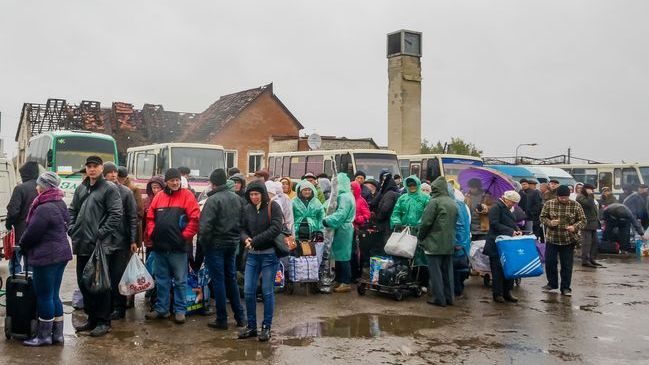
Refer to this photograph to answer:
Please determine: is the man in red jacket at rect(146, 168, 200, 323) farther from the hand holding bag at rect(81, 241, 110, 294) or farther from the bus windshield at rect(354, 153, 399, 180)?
the bus windshield at rect(354, 153, 399, 180)

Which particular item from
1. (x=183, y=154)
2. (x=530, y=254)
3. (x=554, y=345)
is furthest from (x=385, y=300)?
(x=183, y=154)

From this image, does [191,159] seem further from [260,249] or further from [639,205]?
[260,249]

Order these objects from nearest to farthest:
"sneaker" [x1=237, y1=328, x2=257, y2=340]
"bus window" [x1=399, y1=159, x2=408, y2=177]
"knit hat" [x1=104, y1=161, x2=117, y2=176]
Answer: "sneaker" [x1=237, y1=328, x2=257, y2=340]
"knit hat" [x1=104, y1=161, x2=117, y2=176]
"bus window" [x1=399, y1=159, x2=408, y2=177]

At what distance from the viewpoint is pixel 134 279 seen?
7.45m

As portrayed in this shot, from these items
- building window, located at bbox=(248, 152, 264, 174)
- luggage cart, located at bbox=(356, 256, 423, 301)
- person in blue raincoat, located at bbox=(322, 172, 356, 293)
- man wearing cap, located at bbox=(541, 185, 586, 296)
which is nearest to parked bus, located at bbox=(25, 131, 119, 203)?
person in blue raincoat, located at bbox=(322, 172, 356, 293)

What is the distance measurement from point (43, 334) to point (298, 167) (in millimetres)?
15851

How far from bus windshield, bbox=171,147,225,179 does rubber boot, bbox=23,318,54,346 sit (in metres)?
13.6

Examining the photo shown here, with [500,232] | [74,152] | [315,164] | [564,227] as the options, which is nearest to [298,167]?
[315,164]

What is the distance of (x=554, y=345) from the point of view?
7.15 metres

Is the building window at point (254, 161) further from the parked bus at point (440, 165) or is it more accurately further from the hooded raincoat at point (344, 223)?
the hooded raincoat at point (344, 223)

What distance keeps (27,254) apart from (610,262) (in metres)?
12.8

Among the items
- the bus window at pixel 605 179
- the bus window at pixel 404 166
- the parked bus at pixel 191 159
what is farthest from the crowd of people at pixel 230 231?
the bus window at pixel 605 179

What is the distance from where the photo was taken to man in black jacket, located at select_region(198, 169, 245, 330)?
24.0 feet

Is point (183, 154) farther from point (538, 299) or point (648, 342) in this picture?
point (648, 342)
